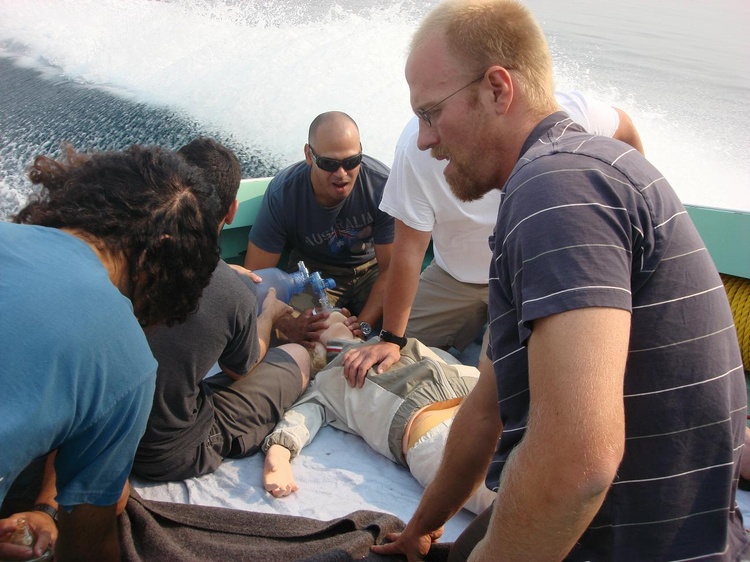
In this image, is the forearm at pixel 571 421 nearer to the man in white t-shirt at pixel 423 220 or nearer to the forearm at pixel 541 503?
the forearm at pixel 541 503

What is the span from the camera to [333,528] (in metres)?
1.63

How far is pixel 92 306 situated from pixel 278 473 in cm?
112

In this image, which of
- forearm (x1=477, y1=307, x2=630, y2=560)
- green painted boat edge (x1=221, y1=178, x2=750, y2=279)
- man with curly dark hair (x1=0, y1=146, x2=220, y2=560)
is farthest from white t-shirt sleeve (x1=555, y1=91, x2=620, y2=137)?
forearm (x1=477, y1=307, x2=630, y2=560)

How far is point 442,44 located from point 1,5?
665 centimetres

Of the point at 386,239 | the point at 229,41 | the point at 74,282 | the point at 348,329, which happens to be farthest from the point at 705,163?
the point at 74,282

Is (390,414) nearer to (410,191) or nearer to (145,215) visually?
(410,191)

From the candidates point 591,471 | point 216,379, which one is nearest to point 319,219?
point 216,379

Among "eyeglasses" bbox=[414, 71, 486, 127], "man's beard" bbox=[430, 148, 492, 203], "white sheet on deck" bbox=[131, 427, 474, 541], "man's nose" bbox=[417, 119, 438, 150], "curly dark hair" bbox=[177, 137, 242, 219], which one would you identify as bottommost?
"white sheet on deck" bbox=[131, 427, 474, 541]

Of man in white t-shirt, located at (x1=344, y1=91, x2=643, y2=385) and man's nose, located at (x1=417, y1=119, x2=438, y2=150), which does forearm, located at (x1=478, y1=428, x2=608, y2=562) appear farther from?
man in white t-shirt, located at (x1=344, y1=91, x2=643, y2=385)

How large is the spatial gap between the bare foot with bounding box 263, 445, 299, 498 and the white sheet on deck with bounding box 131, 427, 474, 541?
26 mm

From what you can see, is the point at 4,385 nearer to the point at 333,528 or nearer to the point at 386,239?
the point at 333,528

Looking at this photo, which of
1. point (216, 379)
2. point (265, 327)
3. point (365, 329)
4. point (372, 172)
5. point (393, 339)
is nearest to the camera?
point (216, 379)

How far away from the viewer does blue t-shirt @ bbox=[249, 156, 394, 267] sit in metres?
2.99

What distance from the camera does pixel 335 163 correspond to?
2.85 meters
